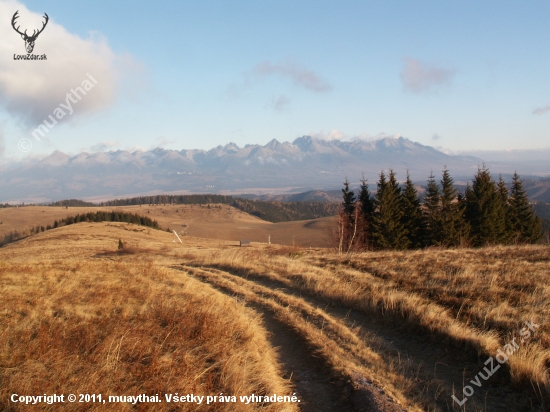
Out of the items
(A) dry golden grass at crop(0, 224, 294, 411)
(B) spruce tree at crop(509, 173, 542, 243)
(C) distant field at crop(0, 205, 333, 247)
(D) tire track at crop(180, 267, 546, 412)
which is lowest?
(C) distant field at crop(0, 205, 333, 247)

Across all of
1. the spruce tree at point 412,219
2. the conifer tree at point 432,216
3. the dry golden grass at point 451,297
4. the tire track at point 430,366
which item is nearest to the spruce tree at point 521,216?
A: the conifer tree at point 432,216

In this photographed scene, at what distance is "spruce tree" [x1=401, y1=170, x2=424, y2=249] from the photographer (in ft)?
136

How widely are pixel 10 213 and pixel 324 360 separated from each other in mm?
167520

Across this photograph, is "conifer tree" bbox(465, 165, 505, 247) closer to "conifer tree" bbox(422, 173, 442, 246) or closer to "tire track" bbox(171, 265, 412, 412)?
"conifer tree" bbox(422, 173, 442, 246)

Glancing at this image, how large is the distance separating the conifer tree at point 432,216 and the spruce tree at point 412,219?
2.22ft

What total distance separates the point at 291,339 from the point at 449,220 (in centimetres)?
3817

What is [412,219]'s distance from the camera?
41.7 metres

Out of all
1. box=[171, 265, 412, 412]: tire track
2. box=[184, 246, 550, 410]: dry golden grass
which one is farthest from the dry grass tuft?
box=[184, 246, 550, 410]: dry golden grass

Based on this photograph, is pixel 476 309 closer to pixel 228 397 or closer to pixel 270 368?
pixel 270 368

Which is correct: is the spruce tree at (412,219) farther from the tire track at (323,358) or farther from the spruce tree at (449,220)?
the tire track at (323,358)

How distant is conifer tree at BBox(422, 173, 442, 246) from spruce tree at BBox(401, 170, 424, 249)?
677 mm

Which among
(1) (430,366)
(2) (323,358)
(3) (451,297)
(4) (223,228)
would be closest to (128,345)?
(2) (323,358)

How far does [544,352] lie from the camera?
593 centimetres

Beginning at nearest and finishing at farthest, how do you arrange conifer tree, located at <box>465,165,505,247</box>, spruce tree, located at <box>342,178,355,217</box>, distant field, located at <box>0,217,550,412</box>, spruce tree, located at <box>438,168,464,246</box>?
distant field, located at <box>0,217,550,412</box>
spruce tree, located at <box>438,168,464,246</box>
conifer tree, located at <box>465,165,505,247</box>
spruce tree, located at <box>342,178,355,217</box>
